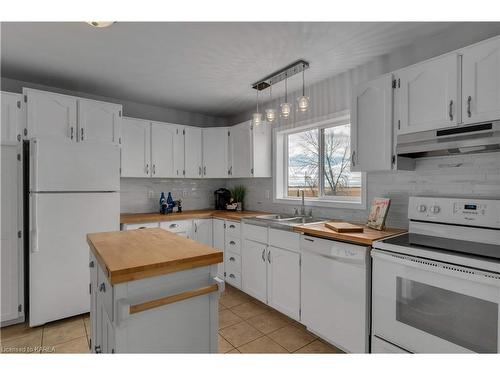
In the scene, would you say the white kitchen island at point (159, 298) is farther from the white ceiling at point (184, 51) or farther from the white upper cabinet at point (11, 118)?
the white upper cabinet at point (11, 118)

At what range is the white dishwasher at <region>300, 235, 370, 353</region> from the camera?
6.27 feet

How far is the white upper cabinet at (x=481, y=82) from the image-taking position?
159 centimetres

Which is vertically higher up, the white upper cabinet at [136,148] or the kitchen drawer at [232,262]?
the white upper cabinet at [136,148]

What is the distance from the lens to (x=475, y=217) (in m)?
1.76

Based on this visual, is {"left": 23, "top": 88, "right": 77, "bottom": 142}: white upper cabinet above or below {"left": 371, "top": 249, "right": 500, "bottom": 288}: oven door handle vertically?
above

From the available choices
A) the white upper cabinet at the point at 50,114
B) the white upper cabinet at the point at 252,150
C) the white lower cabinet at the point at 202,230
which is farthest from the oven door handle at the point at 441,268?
the white upper cabinet at the point at 50,114

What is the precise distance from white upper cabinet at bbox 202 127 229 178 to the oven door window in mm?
2827

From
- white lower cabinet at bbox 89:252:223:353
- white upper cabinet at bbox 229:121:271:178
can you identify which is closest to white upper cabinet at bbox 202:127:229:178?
white upper cabinet at bbox 229:121:271:178

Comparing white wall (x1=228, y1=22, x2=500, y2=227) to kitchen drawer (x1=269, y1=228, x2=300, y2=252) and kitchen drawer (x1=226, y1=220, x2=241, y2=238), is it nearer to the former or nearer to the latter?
kitchen drawer (x1=269, y1=228, x2=300, y2=252)

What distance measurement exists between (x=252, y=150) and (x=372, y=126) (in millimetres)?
1684

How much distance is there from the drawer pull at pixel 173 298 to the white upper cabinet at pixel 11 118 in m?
2.40

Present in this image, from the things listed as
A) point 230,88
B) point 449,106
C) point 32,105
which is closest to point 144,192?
point 32,105

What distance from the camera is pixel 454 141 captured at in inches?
68.5

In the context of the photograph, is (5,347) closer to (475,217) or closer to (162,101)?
(162,101)
